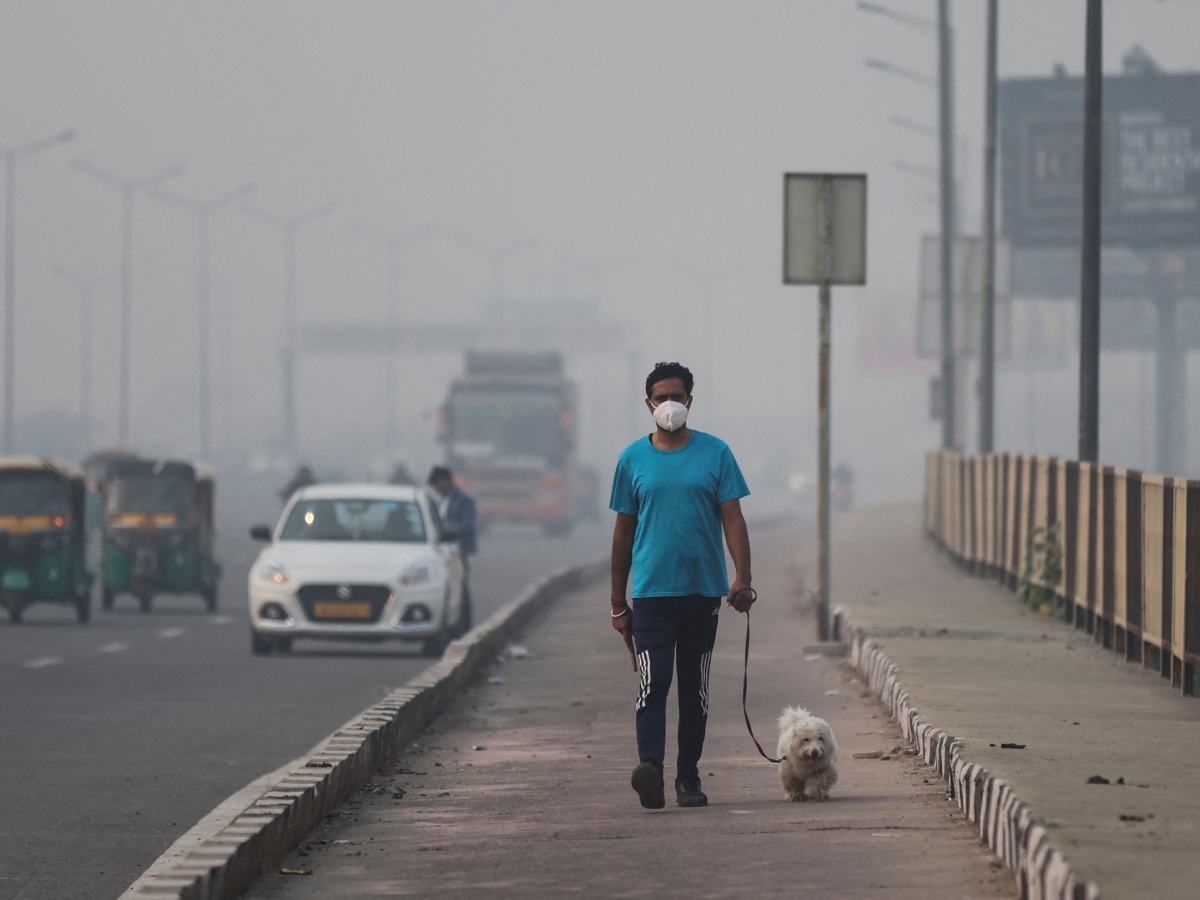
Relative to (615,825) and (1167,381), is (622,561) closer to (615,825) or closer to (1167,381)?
(615,825)

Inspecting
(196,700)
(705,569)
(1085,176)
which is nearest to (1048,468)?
(1085,176)

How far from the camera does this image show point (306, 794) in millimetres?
8789

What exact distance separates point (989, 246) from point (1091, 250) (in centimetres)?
1514

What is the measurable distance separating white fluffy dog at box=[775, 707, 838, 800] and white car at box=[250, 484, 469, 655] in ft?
38.0

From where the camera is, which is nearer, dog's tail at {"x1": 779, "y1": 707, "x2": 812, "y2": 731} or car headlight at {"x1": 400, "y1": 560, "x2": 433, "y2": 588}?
dog's tail at {"x1": 779, "y1": 707, "x2": 812, "y2": 731}

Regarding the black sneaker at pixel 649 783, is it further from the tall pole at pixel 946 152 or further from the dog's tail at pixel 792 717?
the tall pole at pixel 946 152

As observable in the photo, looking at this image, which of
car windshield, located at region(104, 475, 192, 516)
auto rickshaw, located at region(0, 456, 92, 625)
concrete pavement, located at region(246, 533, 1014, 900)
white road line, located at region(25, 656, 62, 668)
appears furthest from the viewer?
car windshield, located at region(104, 475, 192, 516)

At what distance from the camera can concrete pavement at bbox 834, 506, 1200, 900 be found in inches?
263

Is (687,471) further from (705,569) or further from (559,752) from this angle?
(559,752)

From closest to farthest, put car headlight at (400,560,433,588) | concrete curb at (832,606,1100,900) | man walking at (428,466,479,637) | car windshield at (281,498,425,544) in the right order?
1. concrete curb at (832,606,1100,900)
2. car headlight at (400,560,433,588)
3. car windshield at (281,498,425,544)
4. man walking at (428,466,479,637)

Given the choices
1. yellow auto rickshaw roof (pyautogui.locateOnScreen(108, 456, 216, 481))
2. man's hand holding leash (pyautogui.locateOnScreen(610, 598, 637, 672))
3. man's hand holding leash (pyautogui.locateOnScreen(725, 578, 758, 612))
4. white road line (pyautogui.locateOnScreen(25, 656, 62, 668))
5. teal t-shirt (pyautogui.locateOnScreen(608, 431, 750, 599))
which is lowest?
white road line (pyautogui.locateOnScreen(25, 656, 62, 668))

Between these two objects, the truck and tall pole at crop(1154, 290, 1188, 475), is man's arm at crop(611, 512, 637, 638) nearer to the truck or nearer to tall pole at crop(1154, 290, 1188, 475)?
the truck

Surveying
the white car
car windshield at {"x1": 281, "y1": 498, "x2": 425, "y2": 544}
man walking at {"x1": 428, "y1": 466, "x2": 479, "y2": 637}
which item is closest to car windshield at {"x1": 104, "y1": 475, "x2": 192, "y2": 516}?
man walking at {"x1": 428, "y1": 466, "x2": 479, "y2": 637}

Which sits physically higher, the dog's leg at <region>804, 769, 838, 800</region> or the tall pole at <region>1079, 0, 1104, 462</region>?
the tall pole at <region>1079, 0, 1104, 462</region>
